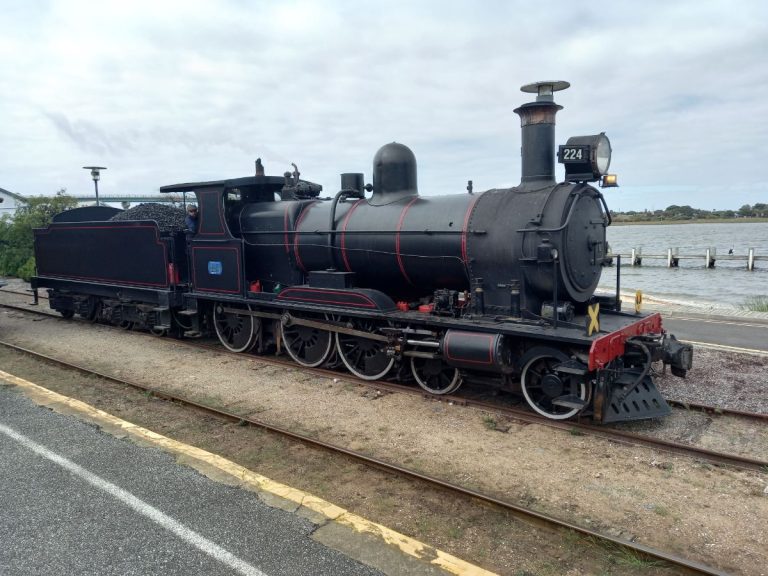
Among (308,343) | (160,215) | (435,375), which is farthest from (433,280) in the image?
(160,215)

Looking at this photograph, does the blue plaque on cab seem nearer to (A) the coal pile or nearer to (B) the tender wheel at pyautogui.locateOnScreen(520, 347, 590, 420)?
(A) the coal pile

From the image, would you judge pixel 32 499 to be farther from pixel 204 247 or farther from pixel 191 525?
pixel 204 247

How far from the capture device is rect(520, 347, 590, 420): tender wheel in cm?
619

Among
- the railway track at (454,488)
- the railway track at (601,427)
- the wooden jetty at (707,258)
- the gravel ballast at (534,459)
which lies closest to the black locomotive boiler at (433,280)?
the railway track at (601,427)

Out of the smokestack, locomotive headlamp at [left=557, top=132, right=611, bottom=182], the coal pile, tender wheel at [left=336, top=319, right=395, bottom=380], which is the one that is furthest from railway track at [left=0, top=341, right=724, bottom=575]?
the coal pile

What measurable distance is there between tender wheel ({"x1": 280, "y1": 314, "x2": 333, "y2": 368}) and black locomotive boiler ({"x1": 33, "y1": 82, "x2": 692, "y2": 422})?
24mm

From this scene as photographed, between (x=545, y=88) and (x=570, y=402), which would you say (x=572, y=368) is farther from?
(x=545, y=88)

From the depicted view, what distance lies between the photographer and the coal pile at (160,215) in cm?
1134

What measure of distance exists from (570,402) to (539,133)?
319 centimetres

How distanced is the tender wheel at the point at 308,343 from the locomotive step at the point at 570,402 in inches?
146

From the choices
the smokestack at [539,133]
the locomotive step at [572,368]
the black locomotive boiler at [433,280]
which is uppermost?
the smokestack at [539,133]

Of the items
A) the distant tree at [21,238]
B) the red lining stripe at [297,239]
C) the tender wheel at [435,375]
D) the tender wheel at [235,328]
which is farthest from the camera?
the distant tree at [21,238]

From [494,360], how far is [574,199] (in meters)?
2.06

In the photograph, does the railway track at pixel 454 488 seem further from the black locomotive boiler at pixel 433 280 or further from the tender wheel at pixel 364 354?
the tender wheel at pixel 364 354
